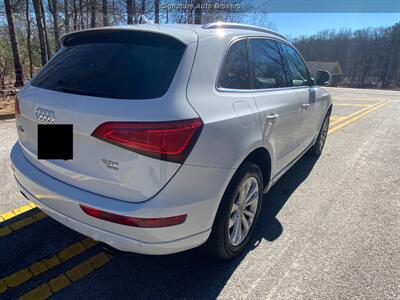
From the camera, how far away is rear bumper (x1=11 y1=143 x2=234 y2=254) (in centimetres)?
182

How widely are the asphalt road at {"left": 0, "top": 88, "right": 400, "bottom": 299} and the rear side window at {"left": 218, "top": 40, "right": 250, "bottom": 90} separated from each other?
4.64 ft

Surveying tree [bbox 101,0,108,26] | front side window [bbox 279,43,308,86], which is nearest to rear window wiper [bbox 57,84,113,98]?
front side window [bbox 279,43,308,86]

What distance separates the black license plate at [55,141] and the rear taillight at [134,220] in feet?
1.33

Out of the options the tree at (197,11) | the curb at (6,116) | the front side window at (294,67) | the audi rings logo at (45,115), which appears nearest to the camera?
Result: the audi rings logo at (45,115)

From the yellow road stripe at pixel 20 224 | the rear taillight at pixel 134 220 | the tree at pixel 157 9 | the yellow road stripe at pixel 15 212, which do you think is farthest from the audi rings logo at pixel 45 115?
the tree at pixel 157 9

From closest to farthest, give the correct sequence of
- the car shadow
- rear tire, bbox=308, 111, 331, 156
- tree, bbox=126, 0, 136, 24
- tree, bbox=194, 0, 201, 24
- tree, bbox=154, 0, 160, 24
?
the car shadow → rear tire, bbox=308, 111, 331, 156 → tree, bbox=126, 0, 136, 24 → tree, bbox=194, 0, 201, 24 → tree, bbox=154, 0, 160, 24

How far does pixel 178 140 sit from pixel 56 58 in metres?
1.47

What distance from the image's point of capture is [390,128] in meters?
8.29

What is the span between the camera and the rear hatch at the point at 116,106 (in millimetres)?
1775

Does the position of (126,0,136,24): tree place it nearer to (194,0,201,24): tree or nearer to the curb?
(194,0,201,24): tree

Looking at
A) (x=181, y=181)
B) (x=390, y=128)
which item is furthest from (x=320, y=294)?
(x=390, y=128)

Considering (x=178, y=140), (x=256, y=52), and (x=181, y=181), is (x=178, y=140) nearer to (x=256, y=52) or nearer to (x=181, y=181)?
(x=181, y=181)

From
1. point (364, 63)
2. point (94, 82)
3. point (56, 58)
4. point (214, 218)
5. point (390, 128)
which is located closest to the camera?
point (94, 82)

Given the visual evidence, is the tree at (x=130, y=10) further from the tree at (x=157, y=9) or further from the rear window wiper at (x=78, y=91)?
the rear window wiper at (x=78, y=91)
